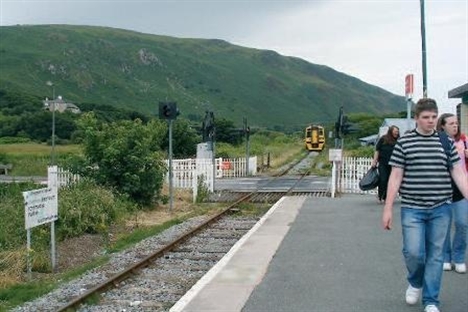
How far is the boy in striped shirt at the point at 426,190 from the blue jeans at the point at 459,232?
1518mm

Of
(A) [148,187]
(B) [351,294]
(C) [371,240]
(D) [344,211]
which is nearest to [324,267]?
(B) [351,294]

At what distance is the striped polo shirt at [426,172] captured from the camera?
6.64 m

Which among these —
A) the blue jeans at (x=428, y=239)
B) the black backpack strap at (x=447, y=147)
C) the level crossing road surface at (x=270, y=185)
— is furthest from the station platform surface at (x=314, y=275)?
the level crossing road surface at (x=270, y=185)

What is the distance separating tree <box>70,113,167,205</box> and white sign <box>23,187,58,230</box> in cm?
815

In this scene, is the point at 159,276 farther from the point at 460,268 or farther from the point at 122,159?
the point at 122,159

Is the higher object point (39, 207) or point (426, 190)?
point (426, 190)

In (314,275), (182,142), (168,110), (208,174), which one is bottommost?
(314,275)

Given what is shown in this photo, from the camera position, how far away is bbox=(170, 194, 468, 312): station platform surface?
24.3 feet

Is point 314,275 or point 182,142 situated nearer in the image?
point 314,275

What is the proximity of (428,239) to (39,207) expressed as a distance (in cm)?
671

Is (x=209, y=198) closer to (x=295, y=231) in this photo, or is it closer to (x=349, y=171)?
(x=349, y=171)

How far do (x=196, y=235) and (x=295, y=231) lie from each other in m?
2.46

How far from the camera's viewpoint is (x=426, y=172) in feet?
21.8

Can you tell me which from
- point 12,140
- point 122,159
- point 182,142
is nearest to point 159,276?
point 122,159
